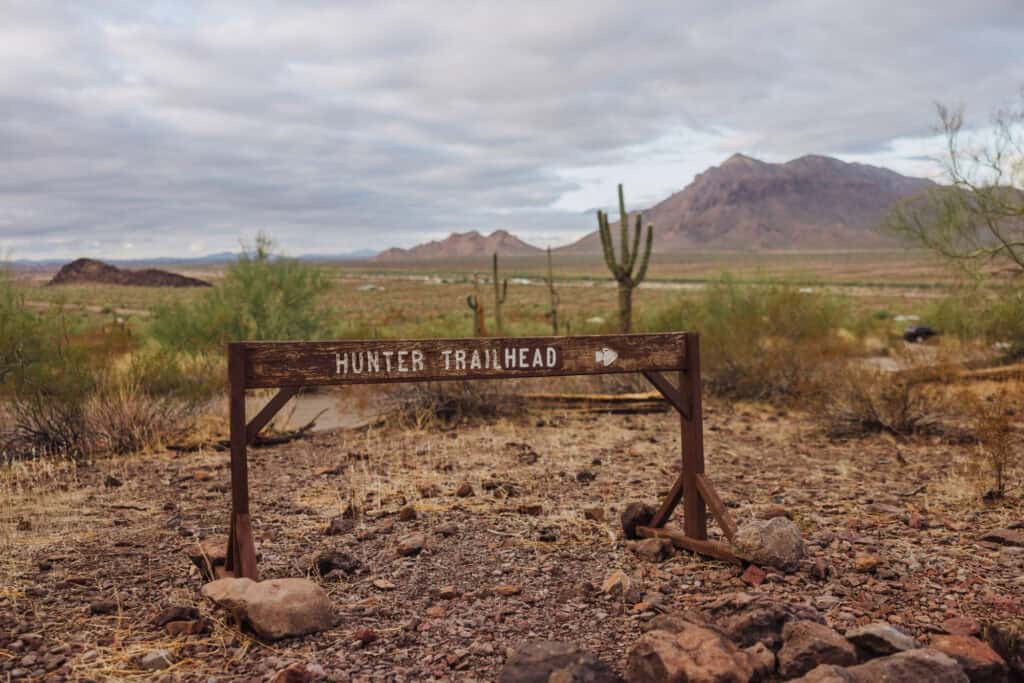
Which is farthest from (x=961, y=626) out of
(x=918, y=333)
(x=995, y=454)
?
(x=918, y=333)

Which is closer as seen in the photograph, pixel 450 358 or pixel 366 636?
pixel 366 636

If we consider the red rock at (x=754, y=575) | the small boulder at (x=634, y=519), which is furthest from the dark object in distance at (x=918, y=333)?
the red rock at (x=754, y=575)

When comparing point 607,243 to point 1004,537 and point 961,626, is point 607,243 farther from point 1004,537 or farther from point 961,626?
point 961,626

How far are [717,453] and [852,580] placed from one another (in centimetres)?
458

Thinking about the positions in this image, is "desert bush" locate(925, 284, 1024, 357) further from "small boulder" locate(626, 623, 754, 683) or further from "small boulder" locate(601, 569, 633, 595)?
"small boulder" locate(626, 623, 754, 683)

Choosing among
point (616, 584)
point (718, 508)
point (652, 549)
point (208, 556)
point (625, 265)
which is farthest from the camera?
point (625, 265)

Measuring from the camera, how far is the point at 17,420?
10.5 meters

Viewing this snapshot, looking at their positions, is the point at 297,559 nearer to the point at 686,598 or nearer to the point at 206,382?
the point at 686,598

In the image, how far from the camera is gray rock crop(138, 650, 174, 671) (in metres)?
4.47

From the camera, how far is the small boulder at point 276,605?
479 cm

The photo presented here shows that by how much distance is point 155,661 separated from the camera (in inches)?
177

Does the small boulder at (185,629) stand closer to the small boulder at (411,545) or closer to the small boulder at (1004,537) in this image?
the small boulder at (411,545)

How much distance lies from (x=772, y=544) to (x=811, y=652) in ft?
4.88

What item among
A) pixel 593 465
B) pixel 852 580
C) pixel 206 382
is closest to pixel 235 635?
pixel 852 580
